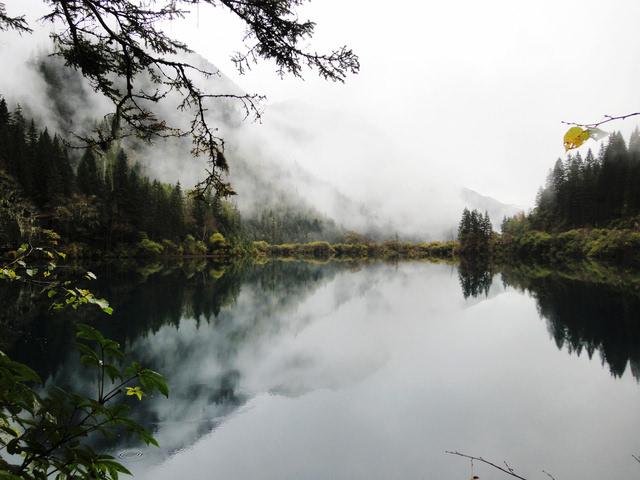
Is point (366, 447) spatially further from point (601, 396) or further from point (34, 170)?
point (34, 170)

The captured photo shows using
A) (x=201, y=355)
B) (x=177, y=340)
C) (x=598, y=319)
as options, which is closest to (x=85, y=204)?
(x=177, y=340)

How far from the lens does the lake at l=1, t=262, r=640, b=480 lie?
15.3 feet

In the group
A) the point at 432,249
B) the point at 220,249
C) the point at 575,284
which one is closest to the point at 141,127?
the point at 575,284

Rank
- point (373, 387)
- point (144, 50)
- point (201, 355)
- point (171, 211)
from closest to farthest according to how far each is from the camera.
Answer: point (144, 50) < point (373, 387) < point (201, 355) < point (171, 211)

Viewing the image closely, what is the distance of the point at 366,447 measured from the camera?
4.98 meters

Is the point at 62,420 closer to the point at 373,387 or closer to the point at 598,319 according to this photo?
the point at 373,387

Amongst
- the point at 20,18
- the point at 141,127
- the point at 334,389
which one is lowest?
the point at 334,389

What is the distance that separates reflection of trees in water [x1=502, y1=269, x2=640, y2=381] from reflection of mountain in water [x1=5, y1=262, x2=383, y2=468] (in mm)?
6233

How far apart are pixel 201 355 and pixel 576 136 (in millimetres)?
9327

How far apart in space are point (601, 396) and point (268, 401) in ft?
22.3

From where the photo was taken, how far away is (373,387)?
723 cm

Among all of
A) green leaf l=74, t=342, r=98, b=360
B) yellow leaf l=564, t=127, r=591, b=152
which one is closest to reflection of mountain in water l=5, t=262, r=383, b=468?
green leaf l=74, t=342, r=98, b=360

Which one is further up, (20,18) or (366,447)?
(20,18)

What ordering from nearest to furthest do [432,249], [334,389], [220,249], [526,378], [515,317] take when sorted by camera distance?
[334,389] < [526,378] < [515,317] < [220,249] < [432,249]
